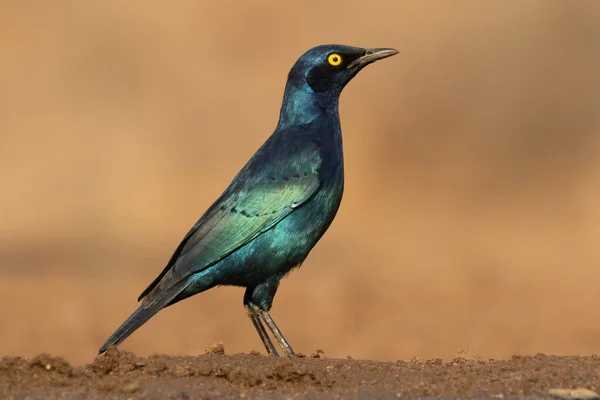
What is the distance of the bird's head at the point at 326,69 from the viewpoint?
1062 cm

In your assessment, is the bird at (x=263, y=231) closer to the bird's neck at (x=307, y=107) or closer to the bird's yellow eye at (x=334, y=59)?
the bird's neck at (x=307, y=107)

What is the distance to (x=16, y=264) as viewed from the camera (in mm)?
20891

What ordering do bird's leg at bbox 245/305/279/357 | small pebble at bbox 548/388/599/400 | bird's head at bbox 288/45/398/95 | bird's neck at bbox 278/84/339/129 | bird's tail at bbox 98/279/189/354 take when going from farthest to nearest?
bird's head at bbox 288/45/398/95
bird's neck at bbox 278/84/339/129
bird's leg at bbox 245/305/279/357
bird's tail at bbox 98/279/189/354
small pebble at bbox 548/388/599/400

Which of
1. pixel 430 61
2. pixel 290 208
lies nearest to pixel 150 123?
pixel 430 61

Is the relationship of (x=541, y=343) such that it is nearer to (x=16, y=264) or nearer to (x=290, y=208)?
Result: (x=290, y=208)

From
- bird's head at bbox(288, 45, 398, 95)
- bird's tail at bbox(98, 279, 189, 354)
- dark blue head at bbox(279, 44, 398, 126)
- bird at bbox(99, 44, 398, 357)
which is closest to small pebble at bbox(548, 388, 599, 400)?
bird at bbox(99, 44, 398, 357)

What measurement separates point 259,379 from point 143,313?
5.35 feet

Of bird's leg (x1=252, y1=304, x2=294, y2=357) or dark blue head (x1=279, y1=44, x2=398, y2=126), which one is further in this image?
dark blue head (x1=279, y1=44, x2=398, y2=126)

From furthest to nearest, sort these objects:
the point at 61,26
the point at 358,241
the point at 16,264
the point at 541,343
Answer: the point at 61,26, the point at 358,241, the point at 16,264, the point at 541,343

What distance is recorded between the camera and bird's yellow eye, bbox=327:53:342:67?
10.6m

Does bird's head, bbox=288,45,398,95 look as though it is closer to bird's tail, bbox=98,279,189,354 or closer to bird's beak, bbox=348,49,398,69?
bird's beak, bbox=348,49,398,69

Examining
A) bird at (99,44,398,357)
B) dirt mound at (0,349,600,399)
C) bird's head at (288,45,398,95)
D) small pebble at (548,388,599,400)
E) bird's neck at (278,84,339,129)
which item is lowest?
small pebble at (548,388,599,400)

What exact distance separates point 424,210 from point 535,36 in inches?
286

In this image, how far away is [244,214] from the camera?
9797mm
